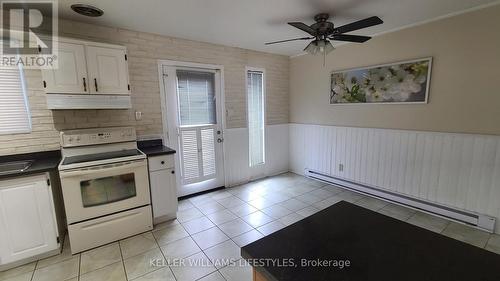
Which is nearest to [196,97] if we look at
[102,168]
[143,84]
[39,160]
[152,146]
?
[143,84]

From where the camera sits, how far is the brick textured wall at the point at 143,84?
2494 mm

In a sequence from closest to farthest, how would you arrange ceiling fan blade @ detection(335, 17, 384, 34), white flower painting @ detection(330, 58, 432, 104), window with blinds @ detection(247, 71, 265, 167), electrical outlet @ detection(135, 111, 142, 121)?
ceiling fan blade @ detection(335, 17, 384, 34) → white flower painting @ detection(330, 58, 432, 104) → electrical outlet @ detection(135, 111, 142, 121) → window with blinds @ detection(247, 71, 265, 167)

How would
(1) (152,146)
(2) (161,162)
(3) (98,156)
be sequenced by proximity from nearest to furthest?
(3) (98,156) → (2) (161,162) → (1) (152,146)

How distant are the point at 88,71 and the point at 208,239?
7.42ft

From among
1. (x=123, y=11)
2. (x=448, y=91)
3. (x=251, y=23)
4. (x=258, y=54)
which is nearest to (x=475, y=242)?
(x=448, y=91)

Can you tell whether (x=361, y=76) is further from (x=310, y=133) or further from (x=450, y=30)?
(x=310, y=133)

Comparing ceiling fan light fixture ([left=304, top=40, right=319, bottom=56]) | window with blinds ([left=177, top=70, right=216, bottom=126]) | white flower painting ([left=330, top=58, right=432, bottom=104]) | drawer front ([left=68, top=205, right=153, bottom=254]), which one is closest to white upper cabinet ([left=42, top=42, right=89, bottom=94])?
window with blinds ([left=177, top=70, right=216, bottom=126])

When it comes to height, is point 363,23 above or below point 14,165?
above

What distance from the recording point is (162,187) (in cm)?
278

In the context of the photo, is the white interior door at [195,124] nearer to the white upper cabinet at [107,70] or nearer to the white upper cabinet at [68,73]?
the white upper cabinet at [107,70]

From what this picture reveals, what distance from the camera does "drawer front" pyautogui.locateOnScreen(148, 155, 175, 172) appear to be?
2684 millimetres

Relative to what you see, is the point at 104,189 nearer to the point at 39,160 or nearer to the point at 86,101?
the point at 39,160

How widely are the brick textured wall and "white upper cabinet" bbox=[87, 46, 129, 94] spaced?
36 centimetres

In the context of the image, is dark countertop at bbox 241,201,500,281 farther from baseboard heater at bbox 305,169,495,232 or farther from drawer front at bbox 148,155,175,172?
baseboard heater at bbox 305,169,495,232
